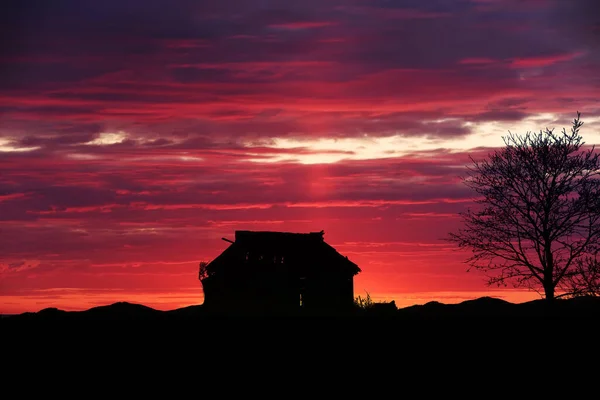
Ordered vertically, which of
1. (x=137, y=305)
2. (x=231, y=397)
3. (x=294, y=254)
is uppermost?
(x=294, y=254)

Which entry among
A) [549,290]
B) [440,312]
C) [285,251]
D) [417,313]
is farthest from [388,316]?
[285,251]

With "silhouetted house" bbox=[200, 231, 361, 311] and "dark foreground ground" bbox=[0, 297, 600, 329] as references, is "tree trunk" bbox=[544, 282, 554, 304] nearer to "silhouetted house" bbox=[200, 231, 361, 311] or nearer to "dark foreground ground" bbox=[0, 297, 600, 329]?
"dark foreground ground" bbox=[0, 297, 600, 329]

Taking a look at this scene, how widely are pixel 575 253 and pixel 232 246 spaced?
25.8 metres

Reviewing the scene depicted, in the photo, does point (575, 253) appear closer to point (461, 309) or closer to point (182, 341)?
point (461, 309)

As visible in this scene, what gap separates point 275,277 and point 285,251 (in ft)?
8.37

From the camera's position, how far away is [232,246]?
59469 mm

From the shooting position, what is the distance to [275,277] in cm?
5762

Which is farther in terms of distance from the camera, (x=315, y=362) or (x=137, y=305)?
(x=137, y=305)

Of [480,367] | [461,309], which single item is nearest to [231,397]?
[480,367]

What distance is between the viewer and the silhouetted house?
5719cm

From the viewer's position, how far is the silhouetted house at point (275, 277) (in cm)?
5719

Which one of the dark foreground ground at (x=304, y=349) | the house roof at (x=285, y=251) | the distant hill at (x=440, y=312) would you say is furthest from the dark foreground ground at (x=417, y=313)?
the house roof at (x=285, y=251)

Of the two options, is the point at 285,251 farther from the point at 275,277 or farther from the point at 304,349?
the point at 304,349

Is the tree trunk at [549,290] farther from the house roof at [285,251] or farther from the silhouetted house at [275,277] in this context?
the house roof at [285,251]
